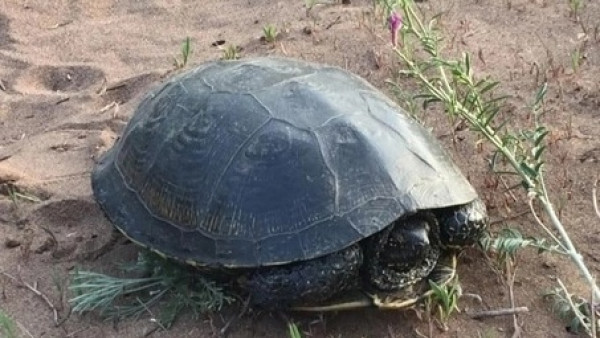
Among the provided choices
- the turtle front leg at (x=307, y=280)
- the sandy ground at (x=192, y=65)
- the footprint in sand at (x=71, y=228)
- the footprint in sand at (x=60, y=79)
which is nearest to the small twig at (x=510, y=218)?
the sandy ground at (x=192, y=65)

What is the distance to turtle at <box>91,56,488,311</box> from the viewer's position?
3098mm

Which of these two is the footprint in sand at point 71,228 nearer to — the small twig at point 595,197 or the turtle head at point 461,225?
the turtle head at point 461,225

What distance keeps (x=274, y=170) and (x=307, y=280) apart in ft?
1.27

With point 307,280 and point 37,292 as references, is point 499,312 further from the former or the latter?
point 37,292

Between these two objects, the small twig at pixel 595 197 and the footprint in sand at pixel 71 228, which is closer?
the small twig at pixel 595 197

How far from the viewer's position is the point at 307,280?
122 inches

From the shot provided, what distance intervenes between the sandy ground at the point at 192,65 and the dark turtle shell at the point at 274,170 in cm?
34

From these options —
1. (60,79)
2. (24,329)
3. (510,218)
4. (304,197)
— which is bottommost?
(24,329)

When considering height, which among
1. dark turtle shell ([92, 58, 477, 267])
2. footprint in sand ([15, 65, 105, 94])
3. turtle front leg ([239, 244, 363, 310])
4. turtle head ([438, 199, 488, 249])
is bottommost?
footprint in sand ([15, 65, 105, 94])

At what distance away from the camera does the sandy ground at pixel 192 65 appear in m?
3.38

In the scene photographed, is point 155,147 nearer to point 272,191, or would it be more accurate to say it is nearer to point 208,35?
point 272,191

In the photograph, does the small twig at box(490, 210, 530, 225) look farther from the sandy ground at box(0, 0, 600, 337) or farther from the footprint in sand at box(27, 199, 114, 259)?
the footprint in sand at box(27, 199, 114, 259)

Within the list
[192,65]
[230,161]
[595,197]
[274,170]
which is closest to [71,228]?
[230,161]

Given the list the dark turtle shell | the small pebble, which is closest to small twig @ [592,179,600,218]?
the dark turtle shell
